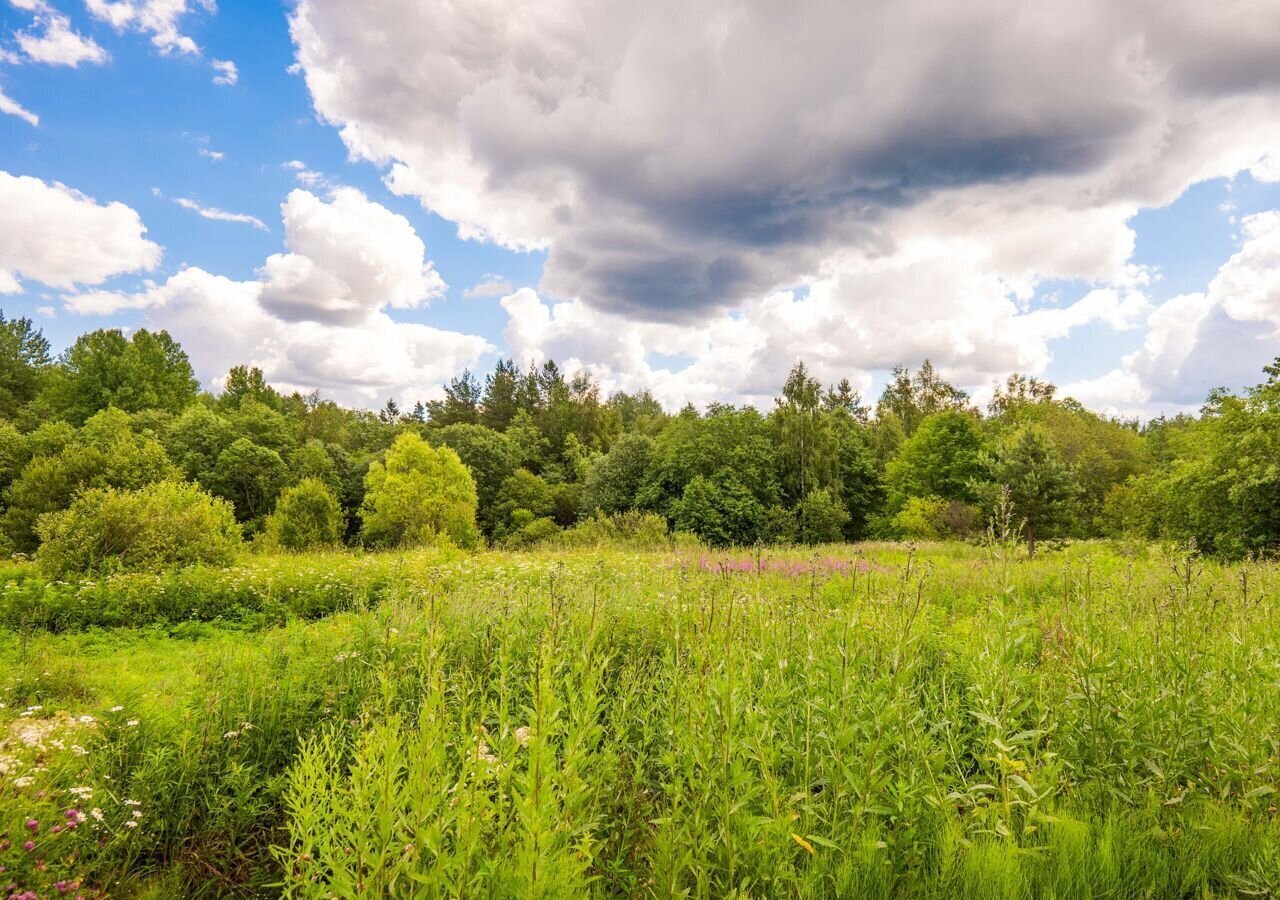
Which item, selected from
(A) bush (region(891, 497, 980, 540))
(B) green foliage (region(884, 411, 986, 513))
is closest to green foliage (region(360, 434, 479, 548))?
(A) bush (region(891, 497, 980, 540))

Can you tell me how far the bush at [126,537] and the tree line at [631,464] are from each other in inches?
8.7

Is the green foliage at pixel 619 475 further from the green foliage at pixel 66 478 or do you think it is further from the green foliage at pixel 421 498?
the green foliage at pixel 66 478

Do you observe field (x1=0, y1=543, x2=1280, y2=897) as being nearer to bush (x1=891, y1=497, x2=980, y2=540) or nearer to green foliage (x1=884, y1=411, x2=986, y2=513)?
bush (x1=891, y1=497, x2=980, y2=540)

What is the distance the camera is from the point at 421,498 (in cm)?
2984

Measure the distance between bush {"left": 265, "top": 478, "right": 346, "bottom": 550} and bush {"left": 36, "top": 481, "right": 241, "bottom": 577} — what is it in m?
14.7

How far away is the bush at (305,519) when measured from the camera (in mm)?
28109

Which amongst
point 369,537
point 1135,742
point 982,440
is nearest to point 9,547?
point 369,537

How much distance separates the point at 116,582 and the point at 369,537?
26.2 metres

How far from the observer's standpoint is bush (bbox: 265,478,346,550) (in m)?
28.1

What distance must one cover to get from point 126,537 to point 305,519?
1736 centimetres

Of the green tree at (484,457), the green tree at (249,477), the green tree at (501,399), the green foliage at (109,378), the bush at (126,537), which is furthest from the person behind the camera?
the green tree at (501,399)

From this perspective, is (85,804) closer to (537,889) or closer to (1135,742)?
(537,889)

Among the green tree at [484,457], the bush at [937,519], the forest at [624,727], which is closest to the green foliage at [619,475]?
the green tree at [484,457]

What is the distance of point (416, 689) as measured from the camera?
16.9 ft
